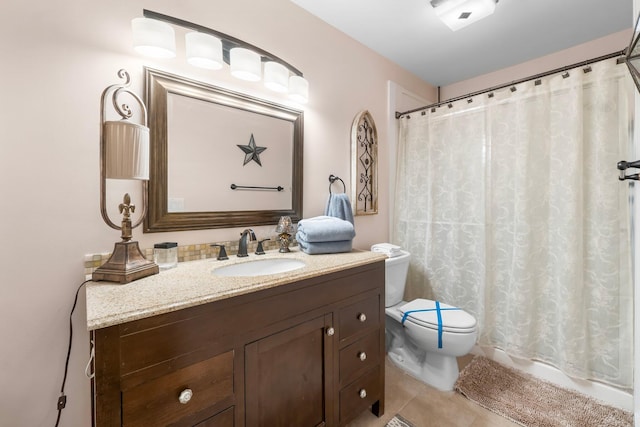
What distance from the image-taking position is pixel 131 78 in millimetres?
1157

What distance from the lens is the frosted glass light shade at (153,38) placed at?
3.60 feet

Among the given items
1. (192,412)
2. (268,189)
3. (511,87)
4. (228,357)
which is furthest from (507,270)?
(192,412)

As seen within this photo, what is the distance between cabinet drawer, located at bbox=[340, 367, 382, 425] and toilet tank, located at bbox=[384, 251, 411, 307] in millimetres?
634

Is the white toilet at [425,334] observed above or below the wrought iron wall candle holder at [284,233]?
below

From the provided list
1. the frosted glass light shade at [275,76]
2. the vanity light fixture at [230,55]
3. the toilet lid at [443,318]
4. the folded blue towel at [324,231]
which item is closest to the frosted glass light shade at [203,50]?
the vanity light fixture at [230,55]

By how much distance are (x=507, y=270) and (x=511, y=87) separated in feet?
4.11

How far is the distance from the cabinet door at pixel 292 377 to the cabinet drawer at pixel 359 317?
0.09m

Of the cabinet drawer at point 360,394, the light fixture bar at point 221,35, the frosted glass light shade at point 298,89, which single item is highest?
the light fixture bar at point 221,35

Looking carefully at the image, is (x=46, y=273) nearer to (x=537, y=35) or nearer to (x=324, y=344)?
(x=324, y=344)

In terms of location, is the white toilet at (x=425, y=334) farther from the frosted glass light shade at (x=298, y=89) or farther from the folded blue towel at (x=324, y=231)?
the frosted glass light shade at (x=298, y=89)

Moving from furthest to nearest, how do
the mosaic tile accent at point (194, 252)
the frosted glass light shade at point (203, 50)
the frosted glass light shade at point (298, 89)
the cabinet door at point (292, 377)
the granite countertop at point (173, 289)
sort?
the frosted glass light shade at point (298, 89) → the frosted glass light shade at point (203, 50) → the mosaic tile accent at point (194, 252) → the cabinet door at point (292, 377) → the granite countertop at point (173, 289)

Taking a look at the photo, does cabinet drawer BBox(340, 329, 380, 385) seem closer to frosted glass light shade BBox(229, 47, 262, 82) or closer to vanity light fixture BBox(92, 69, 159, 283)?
vanity light fixture BBox(92, 69, 159, 283)

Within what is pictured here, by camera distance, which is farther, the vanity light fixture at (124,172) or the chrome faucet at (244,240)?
the chrome faucet at (244,240)

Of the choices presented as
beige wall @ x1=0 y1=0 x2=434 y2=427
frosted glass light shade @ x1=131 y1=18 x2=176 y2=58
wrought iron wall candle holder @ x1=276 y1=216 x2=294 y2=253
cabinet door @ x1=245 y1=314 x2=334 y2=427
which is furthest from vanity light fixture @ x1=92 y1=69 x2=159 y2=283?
wrought iron wall candle holder @ x1=276 y1=216 x2=294 y2=253
